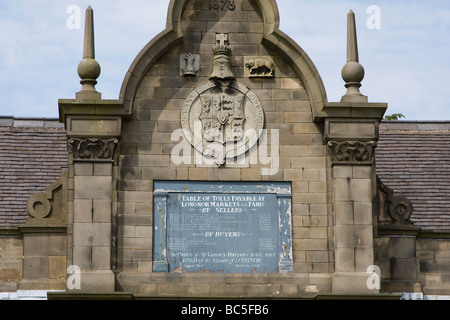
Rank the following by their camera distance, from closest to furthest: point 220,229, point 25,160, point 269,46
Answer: point 220,229, point 269,46, point 25,160

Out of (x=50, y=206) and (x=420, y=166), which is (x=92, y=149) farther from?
(x=420, y=166)

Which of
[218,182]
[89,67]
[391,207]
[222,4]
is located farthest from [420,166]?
[89,67]

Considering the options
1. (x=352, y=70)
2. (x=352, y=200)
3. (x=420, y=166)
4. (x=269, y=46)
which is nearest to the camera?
(x=352, y=200)

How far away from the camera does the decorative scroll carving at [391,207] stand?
28.6 m

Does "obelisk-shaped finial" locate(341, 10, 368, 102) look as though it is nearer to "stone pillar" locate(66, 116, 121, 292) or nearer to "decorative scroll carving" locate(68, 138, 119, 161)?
"stone pillar" locate(66, 116, 121, 292)

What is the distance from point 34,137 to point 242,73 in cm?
886

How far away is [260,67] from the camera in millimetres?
28359

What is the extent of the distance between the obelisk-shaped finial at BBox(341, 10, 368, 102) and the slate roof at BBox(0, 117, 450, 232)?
172 inches

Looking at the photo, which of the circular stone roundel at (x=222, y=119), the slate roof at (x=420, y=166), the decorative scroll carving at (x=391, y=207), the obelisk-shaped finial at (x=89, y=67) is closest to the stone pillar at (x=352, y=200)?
the decorative scroll carving at (x=391, y=207)

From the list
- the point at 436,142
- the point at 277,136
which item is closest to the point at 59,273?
the point at 277,136

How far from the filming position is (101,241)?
1057 inches

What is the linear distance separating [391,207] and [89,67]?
26.5 ft

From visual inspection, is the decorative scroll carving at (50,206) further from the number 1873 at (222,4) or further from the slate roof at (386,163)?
the number 1873 at (222,4)
